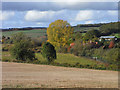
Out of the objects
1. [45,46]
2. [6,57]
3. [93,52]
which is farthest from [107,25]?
[6,57]

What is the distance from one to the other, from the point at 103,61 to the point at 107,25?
302 inches

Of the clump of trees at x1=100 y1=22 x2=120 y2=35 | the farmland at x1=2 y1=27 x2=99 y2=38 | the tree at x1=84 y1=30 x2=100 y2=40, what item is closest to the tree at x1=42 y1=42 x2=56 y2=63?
the tree at x1=84 y1=30 x2=100 y2=40

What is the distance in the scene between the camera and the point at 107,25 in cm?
2767

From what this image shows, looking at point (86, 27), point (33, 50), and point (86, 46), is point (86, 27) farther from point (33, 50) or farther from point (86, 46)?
point (33, 50)

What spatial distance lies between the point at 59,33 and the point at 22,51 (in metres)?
6.30

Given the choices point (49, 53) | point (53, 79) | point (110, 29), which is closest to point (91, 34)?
point (110, 29)

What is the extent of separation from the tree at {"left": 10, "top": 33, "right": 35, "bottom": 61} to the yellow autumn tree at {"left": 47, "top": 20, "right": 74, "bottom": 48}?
4310 millimetres

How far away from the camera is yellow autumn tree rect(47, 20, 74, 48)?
26344mm

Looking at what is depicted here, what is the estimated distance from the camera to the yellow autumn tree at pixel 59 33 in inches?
1037

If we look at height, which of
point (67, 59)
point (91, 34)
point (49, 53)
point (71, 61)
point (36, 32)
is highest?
point (36, 32)

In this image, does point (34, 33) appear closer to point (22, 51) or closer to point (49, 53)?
point (22, 51)

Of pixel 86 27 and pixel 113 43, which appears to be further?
pixel 86 27

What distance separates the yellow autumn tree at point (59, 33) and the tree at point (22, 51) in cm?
431

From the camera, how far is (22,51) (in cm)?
2262
